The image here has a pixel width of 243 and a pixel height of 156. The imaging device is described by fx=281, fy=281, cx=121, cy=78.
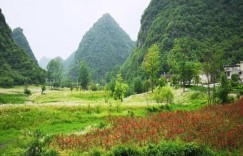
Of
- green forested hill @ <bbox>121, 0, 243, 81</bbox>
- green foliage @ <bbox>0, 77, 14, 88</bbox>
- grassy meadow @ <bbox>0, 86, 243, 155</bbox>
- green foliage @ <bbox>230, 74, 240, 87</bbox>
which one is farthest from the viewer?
green forested hill @ <bbox>121, 0, 243, 81</bbox>

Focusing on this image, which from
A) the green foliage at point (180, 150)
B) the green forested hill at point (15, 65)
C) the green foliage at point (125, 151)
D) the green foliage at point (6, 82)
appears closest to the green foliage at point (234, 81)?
the green foliage at point (180, 150)

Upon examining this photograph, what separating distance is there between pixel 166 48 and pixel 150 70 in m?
88.2

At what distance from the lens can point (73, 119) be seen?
37438mm

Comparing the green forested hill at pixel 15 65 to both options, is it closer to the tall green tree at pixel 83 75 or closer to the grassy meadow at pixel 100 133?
the tall green tree at pixel 83 75

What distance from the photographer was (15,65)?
506ft

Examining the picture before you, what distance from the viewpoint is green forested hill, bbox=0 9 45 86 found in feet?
444

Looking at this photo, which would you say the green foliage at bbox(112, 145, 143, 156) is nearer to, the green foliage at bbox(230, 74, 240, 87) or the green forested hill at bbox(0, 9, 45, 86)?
the green foliage at bbox(230, 74, 240, 87)

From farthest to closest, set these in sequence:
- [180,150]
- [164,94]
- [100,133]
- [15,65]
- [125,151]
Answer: [15,65]
[164,94]
[100,133]
[125,151]
[180,150]

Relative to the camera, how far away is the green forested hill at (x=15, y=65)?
135375 millimetres

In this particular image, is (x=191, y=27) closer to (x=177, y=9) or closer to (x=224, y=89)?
(x=177, y=9)

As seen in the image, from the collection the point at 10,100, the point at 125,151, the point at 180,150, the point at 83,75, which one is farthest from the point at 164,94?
the point at 83,75

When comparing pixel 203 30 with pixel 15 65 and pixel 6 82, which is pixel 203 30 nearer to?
pixel 15 65

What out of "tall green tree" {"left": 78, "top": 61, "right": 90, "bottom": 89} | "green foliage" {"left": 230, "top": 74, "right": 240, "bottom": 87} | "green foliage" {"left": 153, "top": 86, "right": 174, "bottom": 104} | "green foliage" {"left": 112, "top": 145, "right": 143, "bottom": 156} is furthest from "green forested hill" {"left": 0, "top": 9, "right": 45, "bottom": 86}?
"green foliage" {"left": 112, "top": 145, "right": 143, "bottom": 156}

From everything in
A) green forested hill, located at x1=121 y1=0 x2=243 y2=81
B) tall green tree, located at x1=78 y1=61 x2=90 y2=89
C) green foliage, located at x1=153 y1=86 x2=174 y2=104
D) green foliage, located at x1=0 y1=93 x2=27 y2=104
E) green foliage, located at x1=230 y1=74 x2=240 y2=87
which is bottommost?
green foliage, located at x1=0 y1=93 x2=27 y2=104
